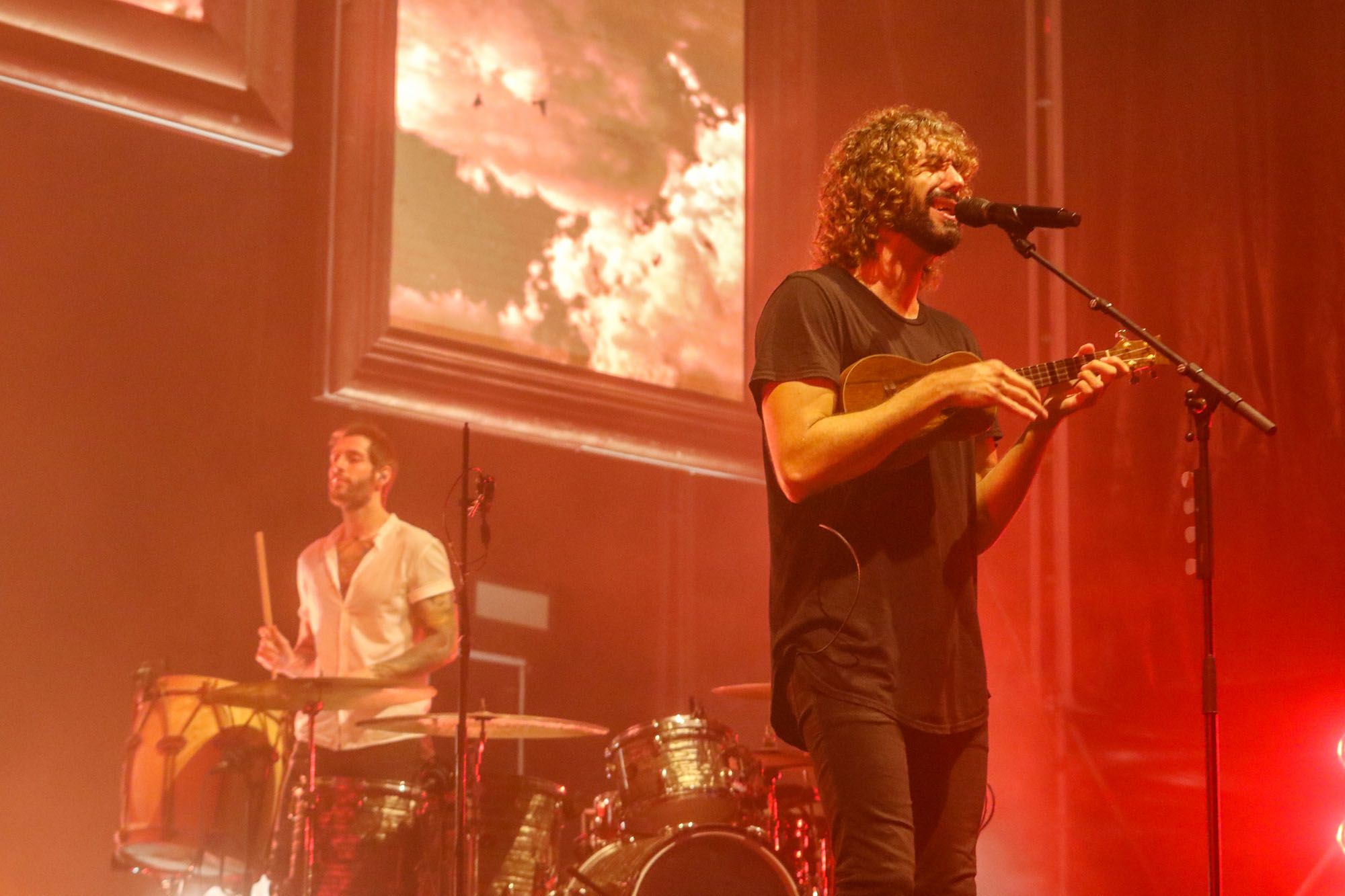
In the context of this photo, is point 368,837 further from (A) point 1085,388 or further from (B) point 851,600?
(A) point 1085,388

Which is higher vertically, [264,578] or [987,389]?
[987,389]

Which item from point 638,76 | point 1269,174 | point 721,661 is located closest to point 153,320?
point 638,76

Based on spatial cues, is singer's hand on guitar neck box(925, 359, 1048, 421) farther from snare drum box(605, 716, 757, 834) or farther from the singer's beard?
snare drum box(605, 716, 757, 834)

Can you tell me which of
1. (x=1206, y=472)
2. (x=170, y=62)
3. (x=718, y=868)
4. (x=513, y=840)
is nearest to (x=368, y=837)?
(x=513, y=840)

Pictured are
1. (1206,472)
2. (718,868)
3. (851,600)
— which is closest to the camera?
(851,600)

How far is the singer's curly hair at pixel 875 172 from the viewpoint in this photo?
238 cm

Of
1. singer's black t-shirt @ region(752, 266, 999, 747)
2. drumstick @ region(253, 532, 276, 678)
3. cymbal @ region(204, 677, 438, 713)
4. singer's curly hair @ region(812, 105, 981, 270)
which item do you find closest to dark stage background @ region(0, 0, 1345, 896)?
drumstick @ region(253, 532, 276, 678)

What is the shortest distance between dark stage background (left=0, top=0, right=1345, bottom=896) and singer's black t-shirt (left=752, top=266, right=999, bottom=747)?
114 inches

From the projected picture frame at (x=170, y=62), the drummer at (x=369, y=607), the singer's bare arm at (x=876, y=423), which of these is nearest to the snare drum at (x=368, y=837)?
the drummer at (x=369, y=607)

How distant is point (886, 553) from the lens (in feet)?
6.81

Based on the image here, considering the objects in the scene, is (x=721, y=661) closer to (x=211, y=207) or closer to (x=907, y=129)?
(x=211, y=207)

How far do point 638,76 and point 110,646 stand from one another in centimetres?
294

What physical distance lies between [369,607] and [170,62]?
6.36ft

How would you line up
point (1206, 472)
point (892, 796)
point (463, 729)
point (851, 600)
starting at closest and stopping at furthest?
point (892, 796) < point (851, 600) < point (1206, 472) < point (463, 729)
